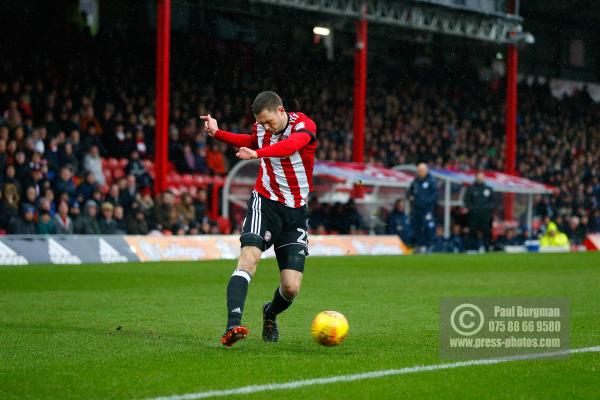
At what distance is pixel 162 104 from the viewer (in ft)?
78.6

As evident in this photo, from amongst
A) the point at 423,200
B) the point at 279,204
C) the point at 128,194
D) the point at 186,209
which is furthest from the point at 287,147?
the point at 423,200

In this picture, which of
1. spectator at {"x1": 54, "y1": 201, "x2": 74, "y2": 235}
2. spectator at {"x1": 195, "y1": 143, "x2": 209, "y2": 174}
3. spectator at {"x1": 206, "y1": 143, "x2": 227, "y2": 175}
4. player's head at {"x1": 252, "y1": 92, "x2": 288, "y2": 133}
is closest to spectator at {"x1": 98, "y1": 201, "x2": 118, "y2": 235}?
spectator at {"x1": 54, "y1": 201, "x2": 74, "y2": 235}

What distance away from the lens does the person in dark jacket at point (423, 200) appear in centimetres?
2417

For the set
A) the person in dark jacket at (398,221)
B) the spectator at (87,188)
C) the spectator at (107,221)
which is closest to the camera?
the spectator at (107,221)

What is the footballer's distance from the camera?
26.7 ft

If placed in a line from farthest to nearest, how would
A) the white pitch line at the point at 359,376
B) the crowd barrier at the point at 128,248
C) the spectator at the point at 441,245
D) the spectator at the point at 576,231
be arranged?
the spectator at the point at 576,231 → the spectator at the point at 441,245 → the crowd barrier at the point at 128,248 → the white pitch line at the point at 359,376

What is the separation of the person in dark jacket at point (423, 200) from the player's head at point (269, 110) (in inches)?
624

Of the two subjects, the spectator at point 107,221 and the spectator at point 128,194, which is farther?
the spectator at point 128,194

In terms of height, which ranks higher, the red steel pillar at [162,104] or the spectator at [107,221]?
the red steel pillar at [162,104]

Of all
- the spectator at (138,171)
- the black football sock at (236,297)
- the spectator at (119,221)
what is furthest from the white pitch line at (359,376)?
the spectator at (138,171)

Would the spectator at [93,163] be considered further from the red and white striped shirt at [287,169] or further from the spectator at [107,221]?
the red and white striped shirt at [287,169]

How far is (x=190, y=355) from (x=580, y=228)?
1122 inches

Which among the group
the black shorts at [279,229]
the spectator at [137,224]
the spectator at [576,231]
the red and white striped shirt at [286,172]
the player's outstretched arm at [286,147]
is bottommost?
the spectator at [576,231]

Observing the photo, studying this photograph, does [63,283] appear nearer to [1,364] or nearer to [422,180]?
[1,364]
